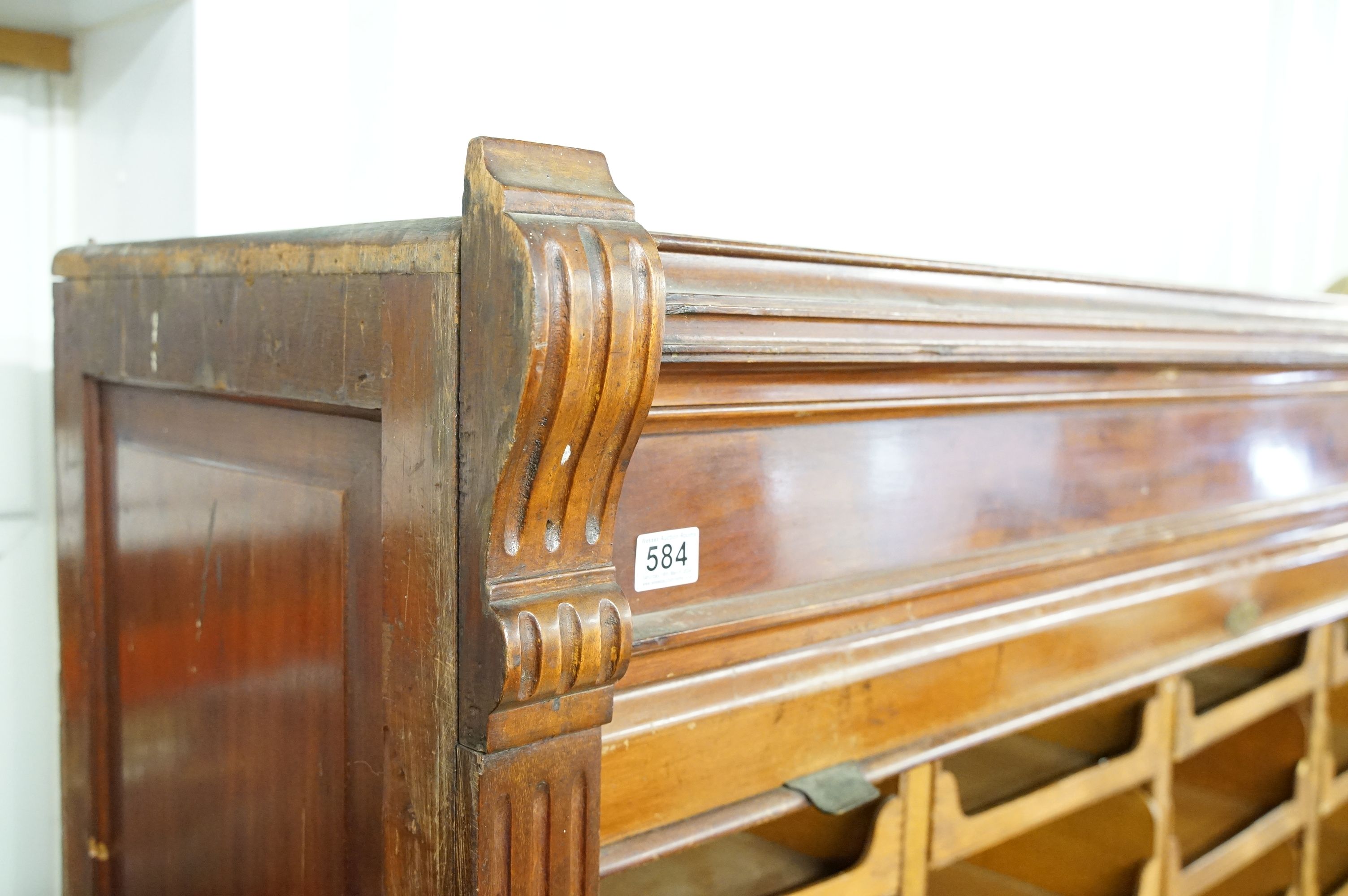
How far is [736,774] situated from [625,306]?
0.44 meters

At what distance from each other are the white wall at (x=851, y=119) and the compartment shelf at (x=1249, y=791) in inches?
29.6

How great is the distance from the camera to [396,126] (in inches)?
45.9

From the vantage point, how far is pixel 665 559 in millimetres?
808

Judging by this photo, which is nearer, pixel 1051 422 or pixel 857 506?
pixel 857 506

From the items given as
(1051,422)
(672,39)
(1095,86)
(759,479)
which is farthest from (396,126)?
(1095,86)

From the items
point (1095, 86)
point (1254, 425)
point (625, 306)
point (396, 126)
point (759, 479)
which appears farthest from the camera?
point (1095, 86)

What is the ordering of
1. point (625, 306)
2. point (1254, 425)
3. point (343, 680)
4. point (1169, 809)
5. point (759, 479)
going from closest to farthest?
point (625, 306) → point (343, 680) → point (759, 479) → point (1169, 809) → point (1254, 425)

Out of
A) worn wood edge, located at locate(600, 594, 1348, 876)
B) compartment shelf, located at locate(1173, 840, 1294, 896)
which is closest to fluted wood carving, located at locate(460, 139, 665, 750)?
worn wood edge, located at locate(600, 594, 1348, 876)

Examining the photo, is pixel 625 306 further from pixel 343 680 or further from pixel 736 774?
pixel 736 774

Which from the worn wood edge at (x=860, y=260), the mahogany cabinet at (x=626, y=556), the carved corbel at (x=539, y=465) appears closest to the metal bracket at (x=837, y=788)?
the mahogany cabinet at (x=626, y=556)

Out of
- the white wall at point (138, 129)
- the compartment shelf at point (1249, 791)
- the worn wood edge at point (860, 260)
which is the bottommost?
the compartment shelf at point (1249, 791)

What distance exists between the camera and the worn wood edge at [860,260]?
723 mm

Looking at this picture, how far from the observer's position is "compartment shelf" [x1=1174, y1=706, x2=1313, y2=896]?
5.04ft

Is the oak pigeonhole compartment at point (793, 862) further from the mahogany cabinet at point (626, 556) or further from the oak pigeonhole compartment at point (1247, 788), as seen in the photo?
the oak pigeonhole compartment at point (1247, 788)
